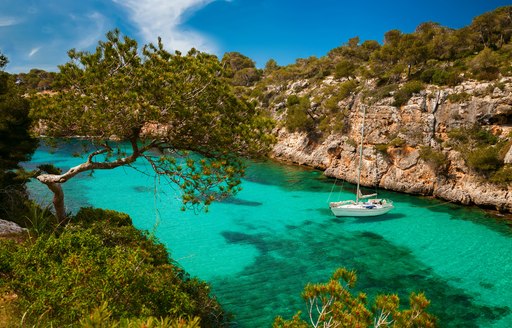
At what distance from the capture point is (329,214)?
28031 mm

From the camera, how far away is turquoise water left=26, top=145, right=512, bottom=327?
1484cm

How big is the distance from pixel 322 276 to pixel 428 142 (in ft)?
83.3

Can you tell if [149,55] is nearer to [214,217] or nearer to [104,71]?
[104,71]

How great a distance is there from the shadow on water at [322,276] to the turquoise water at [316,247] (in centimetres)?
6

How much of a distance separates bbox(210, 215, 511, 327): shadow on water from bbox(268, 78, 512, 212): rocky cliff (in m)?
14.0

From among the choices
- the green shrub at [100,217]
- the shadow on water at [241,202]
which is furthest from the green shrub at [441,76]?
the green shrub at [100,217]

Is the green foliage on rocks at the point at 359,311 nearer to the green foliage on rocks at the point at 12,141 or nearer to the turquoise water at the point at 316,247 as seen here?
the turquoise water at the point at 316,247

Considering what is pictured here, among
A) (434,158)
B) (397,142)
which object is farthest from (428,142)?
(397,142)

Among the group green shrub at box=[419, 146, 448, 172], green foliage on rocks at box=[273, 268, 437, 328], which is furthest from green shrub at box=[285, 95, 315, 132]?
green foliage on rocks at box=[273, 268, 437, 328]

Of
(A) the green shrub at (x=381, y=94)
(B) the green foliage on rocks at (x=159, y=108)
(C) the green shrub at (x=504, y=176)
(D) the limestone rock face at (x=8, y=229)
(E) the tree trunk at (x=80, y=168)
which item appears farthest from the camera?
(A) the green shrub at (x=381, y=94)

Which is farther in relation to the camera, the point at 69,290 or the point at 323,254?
the point at 323,254

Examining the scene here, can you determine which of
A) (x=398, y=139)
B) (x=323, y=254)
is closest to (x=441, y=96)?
(x=398, y=139)

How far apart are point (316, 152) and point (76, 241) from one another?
141 feet

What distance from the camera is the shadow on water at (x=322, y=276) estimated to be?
13789 mm
